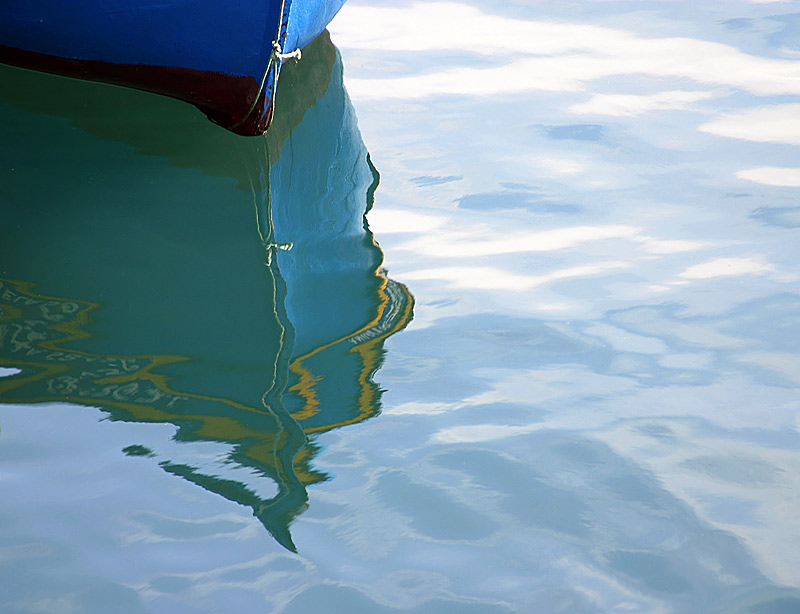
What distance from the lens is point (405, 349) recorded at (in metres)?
2.96

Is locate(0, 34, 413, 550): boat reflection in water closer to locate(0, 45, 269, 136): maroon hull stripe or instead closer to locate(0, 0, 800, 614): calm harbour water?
locate(0, 0, 800, 614): calm harbour water

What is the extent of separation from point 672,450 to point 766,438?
0.92ft

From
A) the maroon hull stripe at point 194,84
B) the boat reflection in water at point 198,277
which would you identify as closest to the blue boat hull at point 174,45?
the maroon hull stripe at point 194,84

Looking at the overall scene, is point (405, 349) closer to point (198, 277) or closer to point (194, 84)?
point (198, 277)

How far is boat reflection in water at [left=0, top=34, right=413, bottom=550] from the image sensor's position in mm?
2674

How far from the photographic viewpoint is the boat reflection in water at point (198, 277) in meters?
2.67

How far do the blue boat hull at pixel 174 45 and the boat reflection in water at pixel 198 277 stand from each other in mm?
210

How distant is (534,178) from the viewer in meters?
3.95

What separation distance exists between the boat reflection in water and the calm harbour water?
0.01 m

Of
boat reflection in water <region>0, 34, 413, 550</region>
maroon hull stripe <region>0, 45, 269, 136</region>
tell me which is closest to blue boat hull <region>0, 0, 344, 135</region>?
maroon hull stripe <region>0, 45, 269, 136</region>

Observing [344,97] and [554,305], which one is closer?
[554,305]

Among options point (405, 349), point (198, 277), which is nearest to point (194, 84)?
point (198, 277)

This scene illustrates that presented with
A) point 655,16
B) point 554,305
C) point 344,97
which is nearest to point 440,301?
point 554,305

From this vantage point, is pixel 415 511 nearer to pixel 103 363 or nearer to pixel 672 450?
pixel 672 450
